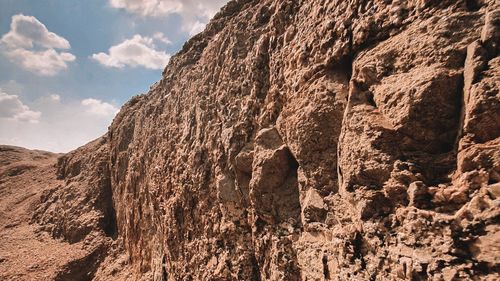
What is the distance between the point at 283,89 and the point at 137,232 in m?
12.3

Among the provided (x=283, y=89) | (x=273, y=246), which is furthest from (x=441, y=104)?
(x=273, y=246)

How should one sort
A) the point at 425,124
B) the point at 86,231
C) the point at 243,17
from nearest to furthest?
1. the point at 425,124
2. the point at 243,17
3. the point at 86,231

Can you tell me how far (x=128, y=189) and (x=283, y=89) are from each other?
13.1m

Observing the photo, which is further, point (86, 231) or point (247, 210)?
point (86, 231)

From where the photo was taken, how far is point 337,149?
6.82 m

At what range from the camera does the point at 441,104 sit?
501cm

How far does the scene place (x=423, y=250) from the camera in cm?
471

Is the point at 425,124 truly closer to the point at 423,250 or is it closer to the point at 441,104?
the point at 441,104

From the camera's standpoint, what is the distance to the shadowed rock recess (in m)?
4.57

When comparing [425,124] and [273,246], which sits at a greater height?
[425,124]

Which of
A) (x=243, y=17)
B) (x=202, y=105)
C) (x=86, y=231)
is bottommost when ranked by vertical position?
(x=86, y=231)

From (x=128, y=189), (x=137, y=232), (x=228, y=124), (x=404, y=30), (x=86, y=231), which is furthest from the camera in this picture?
(x=86, y=231)

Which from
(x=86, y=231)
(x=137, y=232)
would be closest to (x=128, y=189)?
(x=137, y=232)

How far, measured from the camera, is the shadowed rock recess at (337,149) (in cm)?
457
